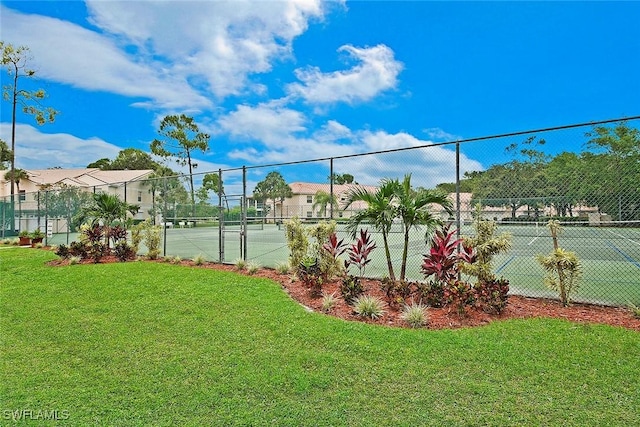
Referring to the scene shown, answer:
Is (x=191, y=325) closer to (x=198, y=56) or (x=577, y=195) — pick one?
(x=577, y=195)

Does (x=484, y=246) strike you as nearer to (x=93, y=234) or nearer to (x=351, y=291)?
(x=351, y=291)

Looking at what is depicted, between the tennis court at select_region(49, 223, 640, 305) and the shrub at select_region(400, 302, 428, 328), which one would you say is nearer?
the shrub at select_region(400, 302, 428, 328)

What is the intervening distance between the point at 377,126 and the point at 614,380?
36.8 ft

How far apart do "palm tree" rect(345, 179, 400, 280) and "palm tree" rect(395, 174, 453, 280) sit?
0.10m

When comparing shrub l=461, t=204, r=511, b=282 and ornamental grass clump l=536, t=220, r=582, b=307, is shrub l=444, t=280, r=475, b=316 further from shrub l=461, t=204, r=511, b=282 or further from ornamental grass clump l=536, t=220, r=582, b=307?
ornamental grass clump l=536, t=220, r=582, b=307

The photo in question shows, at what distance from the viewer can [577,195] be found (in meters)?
5.42

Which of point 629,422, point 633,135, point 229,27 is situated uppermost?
point 229,27

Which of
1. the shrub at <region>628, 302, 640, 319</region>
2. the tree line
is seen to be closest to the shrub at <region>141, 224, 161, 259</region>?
the tree line

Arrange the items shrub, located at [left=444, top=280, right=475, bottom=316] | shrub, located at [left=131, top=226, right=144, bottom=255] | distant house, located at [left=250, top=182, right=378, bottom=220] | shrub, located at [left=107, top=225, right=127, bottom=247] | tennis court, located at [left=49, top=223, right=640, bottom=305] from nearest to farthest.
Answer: shrub, located at [left=444, top=280, right=475, bottom=316]
tennis court, located at [left=49, top=223, right=640, bottom=305]
distant house, located at [left=250, top=182, right=378, bottom=220]
shrub, located at [left=107, top=225, right=127, bottom=247]
shrub, located at [left=131, top=226, right=144, bottom=255]

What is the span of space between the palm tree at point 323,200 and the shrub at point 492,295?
11.4 ft

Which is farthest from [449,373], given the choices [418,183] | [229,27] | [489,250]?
[229,27]

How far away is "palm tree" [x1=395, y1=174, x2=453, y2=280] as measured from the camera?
19.0 ft

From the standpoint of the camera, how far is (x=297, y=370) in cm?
335

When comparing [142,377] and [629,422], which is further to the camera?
[142,377]
